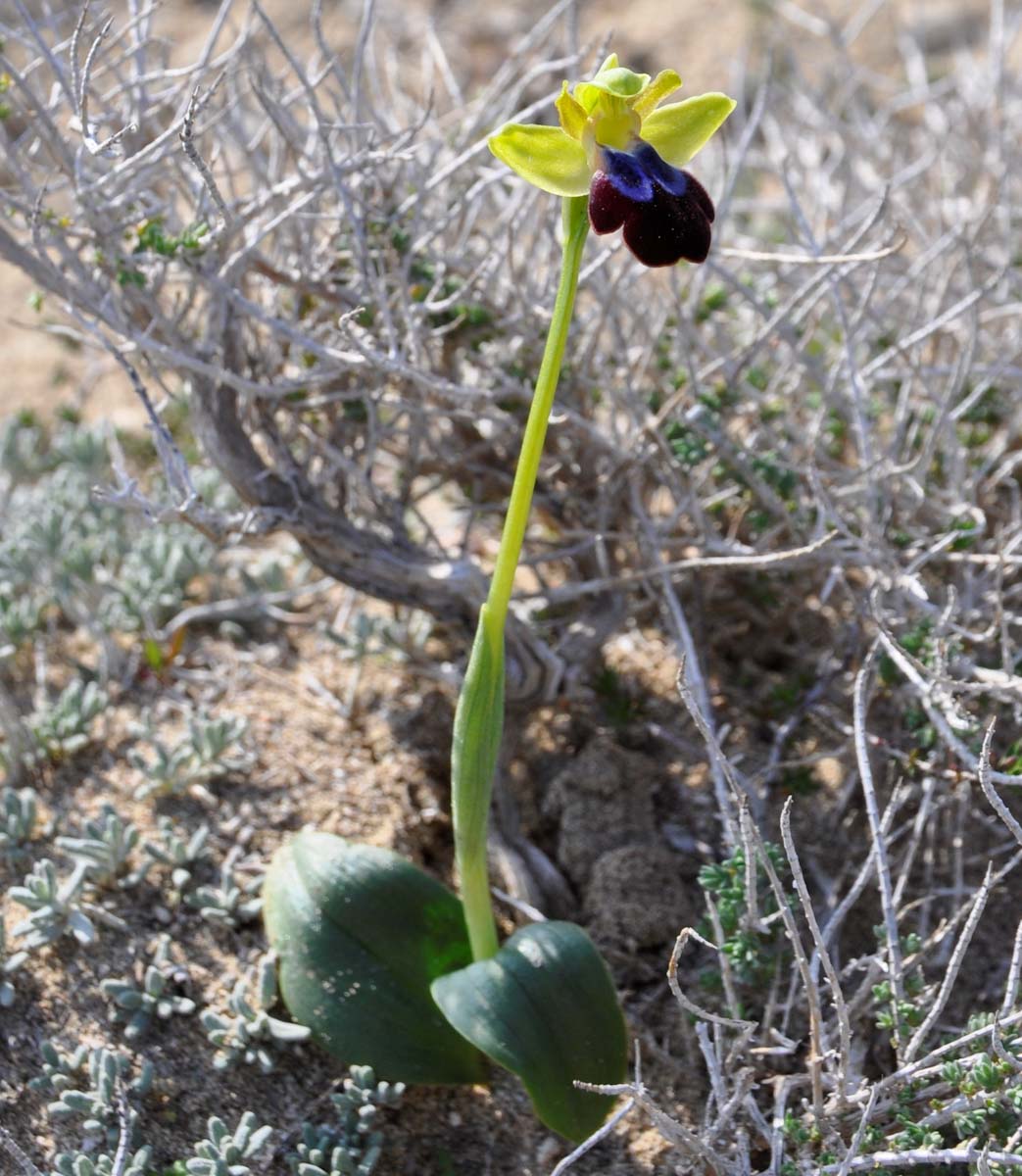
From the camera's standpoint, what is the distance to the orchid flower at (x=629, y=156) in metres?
1.46

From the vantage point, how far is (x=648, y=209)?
57.3 inches

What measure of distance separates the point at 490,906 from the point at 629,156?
1141mm

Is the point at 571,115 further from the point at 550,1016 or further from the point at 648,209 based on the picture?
the point at 550,1016

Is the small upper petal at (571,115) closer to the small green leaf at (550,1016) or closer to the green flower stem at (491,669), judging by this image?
the green flower stem at (491,669)

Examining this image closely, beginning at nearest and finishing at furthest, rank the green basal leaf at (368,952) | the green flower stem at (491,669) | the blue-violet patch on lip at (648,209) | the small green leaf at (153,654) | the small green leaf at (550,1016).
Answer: the blue-violet patch on lip at (648,209)
the green flower stem at (491,669)
the small green leaf at (550,1016)
the green basal leaf at (368,952)
the small green leaf at (153,654)

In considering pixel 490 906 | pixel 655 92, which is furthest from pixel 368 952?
pixel 655 92

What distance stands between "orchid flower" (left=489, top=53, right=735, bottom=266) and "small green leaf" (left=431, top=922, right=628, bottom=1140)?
1041 millimetres

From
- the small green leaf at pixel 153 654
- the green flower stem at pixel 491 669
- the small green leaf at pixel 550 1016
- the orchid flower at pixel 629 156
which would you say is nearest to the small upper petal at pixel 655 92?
the orchid flower at pixel 629 156

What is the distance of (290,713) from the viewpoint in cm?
267

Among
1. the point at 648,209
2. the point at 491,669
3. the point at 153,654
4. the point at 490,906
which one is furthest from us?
the point at 153,654

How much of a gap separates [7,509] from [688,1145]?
2.21m

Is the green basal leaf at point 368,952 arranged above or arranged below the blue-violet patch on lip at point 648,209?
below

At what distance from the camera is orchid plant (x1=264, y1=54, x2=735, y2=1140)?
148 cm

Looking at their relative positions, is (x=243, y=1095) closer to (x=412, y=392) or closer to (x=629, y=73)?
(x=412, y=392)
